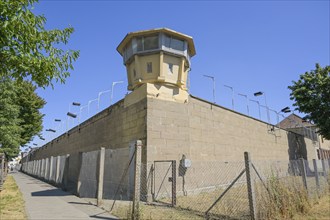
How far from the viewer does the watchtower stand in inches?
488

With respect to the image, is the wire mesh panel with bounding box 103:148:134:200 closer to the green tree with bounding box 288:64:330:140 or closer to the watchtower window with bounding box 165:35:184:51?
the watchtower window with bounding box 165:35:184:51

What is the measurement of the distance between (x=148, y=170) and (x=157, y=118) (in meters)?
2.37

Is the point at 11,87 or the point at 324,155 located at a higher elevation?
the point at 11,87

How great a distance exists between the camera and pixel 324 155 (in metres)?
34.7

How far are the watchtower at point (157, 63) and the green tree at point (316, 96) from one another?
16.1 metres

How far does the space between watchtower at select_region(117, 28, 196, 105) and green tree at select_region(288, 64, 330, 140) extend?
1606 centimetres

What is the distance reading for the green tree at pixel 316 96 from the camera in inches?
903

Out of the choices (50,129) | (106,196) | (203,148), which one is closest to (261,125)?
(203,148)

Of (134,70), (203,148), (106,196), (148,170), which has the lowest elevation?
(106,196)

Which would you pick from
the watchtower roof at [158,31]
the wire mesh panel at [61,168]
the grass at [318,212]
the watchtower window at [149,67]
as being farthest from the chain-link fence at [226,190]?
the wire mesh panel at [61,168]

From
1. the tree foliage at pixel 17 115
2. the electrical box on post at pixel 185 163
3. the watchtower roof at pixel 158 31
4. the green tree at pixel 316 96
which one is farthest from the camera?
the green tree at pixel 316 96

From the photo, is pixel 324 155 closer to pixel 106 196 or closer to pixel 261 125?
pixel 261 125

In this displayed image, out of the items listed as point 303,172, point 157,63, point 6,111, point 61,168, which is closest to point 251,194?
point 303,172

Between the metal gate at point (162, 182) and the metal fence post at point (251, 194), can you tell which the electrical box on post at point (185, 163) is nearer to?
the metal gate at point (162, 182)
